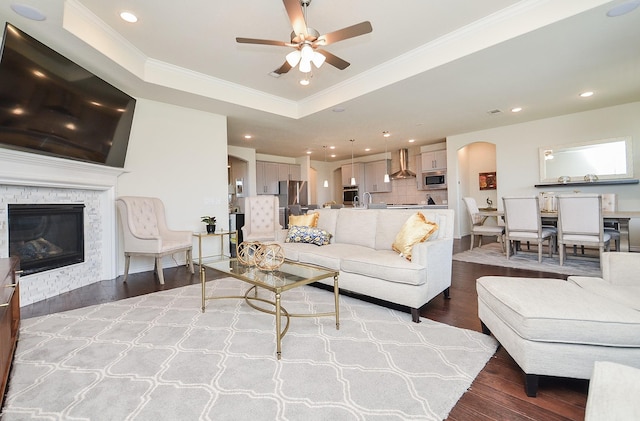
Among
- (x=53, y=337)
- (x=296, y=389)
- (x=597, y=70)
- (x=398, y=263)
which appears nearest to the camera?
(x=296, y=389)

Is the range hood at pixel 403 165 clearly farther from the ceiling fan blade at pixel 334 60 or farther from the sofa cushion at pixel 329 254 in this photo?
the ceiling fan blade at pixel 334 60

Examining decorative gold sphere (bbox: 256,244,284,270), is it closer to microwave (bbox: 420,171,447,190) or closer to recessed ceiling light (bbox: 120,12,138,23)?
recessed ceiling light (bbox: 120,12,138,23)

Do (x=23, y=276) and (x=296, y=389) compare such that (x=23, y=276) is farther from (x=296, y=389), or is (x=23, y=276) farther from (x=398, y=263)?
(x=398, y=263)

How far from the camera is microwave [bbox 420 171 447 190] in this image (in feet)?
24.5

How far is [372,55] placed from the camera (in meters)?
3.53

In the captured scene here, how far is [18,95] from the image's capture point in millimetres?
2441

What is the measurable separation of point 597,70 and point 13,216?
6.83 meters

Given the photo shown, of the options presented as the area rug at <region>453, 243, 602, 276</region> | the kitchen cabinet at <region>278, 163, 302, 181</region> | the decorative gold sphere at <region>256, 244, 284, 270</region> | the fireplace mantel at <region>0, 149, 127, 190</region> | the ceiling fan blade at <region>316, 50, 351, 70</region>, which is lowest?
the area rug at <region>453, 243, 602, 276</region>

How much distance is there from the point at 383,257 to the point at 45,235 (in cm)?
367

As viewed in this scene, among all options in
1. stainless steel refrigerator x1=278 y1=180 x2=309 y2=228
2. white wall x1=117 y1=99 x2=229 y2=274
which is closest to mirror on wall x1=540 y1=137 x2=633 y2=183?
stainless steel refrigerator x1=278 y1=180 x2=309 y2=228

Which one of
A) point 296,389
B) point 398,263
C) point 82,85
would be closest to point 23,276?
point 82,85

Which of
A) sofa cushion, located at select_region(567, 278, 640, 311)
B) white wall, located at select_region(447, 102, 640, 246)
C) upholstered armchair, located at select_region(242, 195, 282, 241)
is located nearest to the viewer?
sofa cushion, located at select_region(567, 278, 640, 311)

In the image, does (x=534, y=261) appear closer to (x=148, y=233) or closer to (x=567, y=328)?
(x=567, y=328)

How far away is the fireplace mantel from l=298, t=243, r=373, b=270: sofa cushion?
2726 mm
